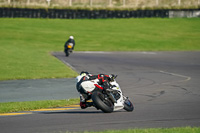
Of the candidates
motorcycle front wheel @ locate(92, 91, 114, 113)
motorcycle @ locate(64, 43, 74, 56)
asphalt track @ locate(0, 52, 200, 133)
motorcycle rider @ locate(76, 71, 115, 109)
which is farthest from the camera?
motorcycle @ locate(64, 43, 74, 56)

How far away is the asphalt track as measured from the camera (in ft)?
37.3

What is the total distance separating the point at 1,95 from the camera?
18.0 m

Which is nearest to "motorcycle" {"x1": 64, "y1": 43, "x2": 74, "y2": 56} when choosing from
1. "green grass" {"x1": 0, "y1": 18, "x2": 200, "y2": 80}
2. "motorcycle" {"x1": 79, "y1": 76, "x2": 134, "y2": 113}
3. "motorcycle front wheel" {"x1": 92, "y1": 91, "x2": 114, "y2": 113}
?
"green grass" {"x1": 0, "y1": 18, "x2": 200, "y2": 80}

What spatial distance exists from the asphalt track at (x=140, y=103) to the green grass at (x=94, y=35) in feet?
19.5

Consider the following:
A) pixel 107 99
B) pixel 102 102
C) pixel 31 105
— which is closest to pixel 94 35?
pixel 31 105

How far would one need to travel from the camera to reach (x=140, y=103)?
15133 millimetres

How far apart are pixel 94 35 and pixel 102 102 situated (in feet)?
116

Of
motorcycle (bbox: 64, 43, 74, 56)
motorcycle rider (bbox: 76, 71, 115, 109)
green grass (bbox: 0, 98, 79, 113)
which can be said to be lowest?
green grass (bbox: 0, 98, 79, 113)

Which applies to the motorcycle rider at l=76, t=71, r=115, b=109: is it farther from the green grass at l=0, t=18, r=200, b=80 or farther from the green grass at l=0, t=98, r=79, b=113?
the green grass at l=0, t=18, r=200, b=80

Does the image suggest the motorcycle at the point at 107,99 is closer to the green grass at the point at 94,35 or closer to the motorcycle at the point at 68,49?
the green grass at the point at 94,35

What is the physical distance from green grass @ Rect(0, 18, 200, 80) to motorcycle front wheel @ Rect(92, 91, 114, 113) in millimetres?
17502

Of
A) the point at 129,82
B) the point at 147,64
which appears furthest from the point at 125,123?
the point at 147,64

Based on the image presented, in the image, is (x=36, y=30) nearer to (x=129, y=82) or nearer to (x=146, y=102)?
(x=129, y=82)

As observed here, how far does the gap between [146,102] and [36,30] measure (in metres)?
35.2
